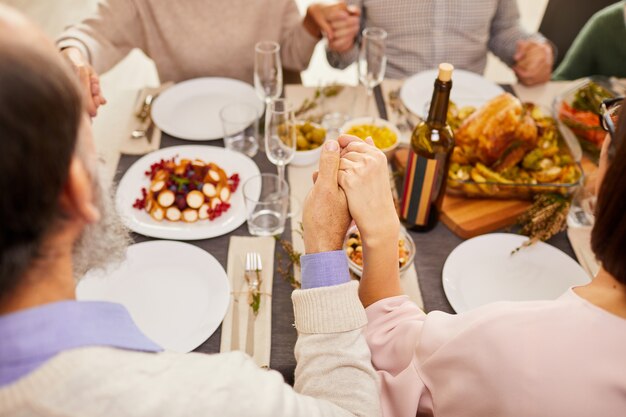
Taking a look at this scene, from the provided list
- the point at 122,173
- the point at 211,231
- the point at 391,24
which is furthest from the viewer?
the point at 391,24

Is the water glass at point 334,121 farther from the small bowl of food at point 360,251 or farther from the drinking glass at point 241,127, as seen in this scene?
the small bowl of food at point 360,251

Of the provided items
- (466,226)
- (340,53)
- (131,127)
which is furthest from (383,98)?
(131,127)

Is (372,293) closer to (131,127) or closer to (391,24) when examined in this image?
(131,127)

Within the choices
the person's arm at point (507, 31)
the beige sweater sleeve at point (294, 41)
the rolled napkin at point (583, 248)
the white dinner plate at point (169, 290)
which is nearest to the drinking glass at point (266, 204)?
the white dinner plate at point (169, 290)

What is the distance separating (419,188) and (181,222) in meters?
0.62

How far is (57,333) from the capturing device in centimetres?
55

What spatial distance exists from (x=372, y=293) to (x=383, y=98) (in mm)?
1013

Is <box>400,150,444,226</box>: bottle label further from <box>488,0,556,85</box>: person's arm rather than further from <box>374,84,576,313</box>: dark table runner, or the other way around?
<box>488,0,556,85</box>: person's arm

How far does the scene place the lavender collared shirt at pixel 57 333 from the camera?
52 centimetres

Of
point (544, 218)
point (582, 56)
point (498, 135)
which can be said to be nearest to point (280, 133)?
point (498, 135)

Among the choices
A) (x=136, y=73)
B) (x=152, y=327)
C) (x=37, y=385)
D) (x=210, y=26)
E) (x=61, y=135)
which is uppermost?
(x=61, y=135)

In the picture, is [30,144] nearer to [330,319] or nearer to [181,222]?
[330,319]

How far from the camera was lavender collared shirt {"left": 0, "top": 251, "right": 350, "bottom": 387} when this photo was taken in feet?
1.72

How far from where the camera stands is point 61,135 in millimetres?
508
